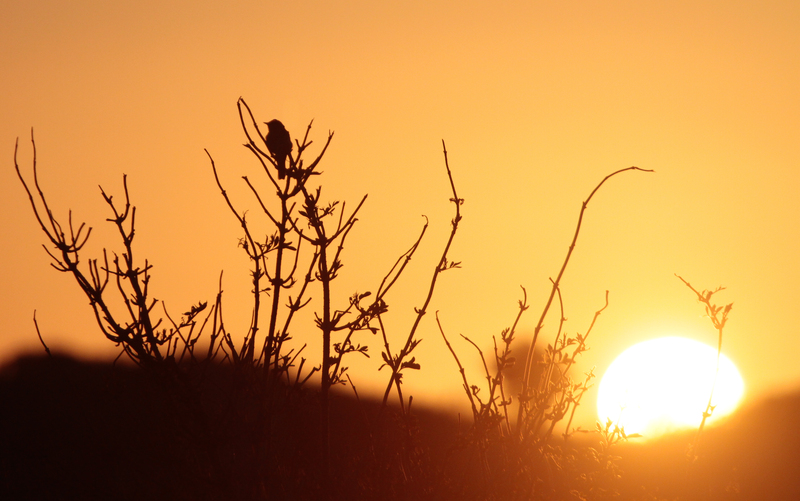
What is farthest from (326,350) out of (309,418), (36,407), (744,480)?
(36,407)

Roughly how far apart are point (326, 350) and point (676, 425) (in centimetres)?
255

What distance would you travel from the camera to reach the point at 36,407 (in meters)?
6.41

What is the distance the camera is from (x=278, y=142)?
3.96 m

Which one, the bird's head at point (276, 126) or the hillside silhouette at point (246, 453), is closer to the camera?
the hillside silhouette at point (246, 453)

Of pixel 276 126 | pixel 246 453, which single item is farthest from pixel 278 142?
pixel 246 453

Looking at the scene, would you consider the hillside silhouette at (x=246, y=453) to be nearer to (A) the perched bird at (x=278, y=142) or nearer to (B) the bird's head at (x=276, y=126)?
(A) the perched bird at (x=278, y=142)

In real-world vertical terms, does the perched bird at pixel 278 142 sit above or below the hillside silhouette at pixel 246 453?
above

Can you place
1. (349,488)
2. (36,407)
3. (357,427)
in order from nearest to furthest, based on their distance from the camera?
1. (349,488)
2. (357,427)
3. (36,407)

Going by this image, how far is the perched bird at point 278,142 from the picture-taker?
12.6 feet

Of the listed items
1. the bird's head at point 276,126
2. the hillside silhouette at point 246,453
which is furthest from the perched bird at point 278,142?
the hillside silhouette at point 246,453

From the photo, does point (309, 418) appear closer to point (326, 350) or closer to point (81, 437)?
point (326, 350)

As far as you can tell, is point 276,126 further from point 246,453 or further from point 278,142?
point 246,453

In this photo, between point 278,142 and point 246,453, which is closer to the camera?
point 246,453

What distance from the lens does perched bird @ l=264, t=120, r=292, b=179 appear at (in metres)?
3.85
